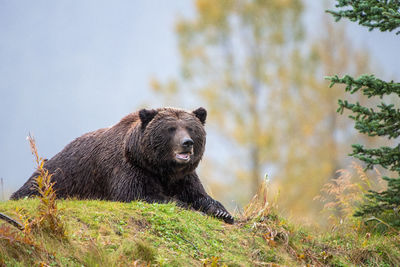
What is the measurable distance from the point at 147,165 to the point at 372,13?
3717mm

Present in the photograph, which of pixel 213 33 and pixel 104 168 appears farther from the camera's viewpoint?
pixel 213 33

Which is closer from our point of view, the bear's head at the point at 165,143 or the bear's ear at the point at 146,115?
the bear's head at the point at 165,143

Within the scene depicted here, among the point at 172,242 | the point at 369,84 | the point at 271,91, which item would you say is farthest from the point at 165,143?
the point at 271,91

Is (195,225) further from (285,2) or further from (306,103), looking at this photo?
(285,2)

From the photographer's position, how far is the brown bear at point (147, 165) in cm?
689

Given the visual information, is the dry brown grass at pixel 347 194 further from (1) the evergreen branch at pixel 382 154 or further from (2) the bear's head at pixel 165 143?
(2) the bear's head at pixel 165 143

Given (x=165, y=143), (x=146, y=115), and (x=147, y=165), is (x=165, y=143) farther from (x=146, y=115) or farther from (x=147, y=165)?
(x=146, y=115)

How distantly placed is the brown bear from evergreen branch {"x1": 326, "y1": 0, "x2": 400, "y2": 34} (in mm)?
2505

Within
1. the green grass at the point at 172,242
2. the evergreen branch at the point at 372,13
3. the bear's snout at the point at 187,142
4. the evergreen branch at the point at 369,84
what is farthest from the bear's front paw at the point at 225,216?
the evergreen branch at the point at 372,13

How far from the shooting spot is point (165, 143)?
695 centimetres

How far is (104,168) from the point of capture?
735cm

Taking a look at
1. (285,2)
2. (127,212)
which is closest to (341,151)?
(285,2)

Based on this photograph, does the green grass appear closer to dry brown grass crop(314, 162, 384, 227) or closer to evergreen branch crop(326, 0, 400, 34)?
dry brown grass crop(314, 162, 384, 227)

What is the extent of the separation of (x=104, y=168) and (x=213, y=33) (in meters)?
10.9
